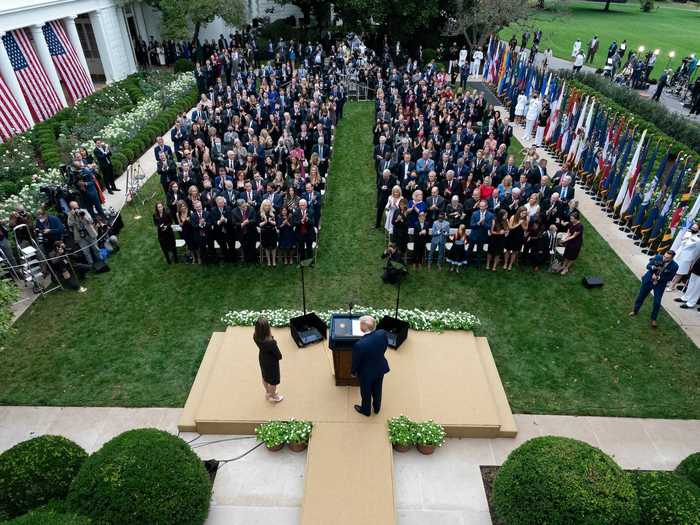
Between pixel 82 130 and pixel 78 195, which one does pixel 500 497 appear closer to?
pixel 78 195

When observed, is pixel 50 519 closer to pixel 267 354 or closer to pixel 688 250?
pixel 267 354

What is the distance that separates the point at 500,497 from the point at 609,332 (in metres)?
5.54

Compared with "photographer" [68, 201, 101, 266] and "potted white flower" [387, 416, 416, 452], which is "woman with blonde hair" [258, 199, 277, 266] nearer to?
"photographer" [68, 201, 101, 266]

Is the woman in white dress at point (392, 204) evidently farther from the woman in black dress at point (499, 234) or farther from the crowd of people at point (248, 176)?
the woman in black dress at point (499, 234)

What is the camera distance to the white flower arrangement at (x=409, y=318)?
30.0 feet

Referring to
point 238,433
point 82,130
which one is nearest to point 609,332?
point 238,433

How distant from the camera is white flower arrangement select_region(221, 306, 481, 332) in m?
9.16

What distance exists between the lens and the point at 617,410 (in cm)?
788

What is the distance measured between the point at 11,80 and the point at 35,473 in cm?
1935

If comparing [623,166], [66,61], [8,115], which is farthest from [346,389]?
[66,61]

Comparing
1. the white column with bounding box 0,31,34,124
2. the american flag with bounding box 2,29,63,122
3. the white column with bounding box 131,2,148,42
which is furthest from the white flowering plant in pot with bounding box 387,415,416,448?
the white column with bounding box 131,2,148,42

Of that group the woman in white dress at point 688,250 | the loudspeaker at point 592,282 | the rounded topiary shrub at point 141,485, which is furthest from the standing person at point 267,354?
the woman in white dress at point 688,250

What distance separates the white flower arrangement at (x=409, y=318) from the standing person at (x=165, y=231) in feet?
9.71

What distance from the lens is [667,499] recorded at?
201 inches
